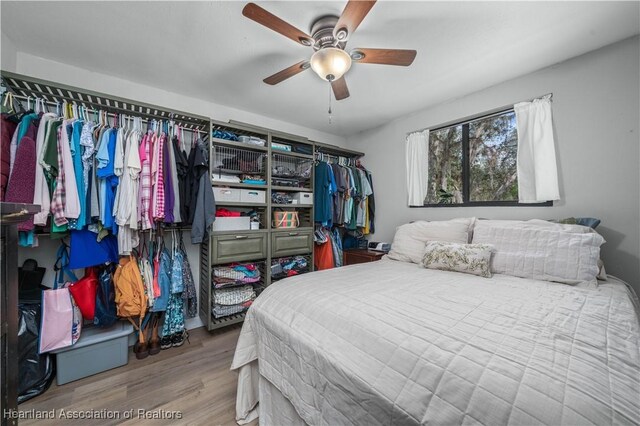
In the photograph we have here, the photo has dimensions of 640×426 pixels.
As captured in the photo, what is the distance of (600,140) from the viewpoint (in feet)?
5.81

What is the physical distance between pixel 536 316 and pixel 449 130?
233 centimetres

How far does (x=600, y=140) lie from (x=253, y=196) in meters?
2.96

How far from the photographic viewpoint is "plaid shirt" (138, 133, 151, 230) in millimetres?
1878

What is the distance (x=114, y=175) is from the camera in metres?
Answer: 1.80

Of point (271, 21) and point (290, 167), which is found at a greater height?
point (271, 21)

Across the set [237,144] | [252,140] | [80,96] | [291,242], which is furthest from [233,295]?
[80,96]

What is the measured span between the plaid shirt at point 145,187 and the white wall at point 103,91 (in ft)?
1.95

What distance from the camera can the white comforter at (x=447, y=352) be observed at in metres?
0.60

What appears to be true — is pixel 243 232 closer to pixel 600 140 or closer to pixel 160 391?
pixel 160 391

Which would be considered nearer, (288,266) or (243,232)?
(243,232)

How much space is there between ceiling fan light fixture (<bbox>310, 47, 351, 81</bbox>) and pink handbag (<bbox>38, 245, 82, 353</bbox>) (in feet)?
7.73

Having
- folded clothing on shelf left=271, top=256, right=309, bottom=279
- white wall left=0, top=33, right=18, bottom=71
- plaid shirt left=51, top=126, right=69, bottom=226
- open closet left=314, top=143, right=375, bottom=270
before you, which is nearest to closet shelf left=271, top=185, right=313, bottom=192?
open closet left=314, top=143, right=375, bottom=270

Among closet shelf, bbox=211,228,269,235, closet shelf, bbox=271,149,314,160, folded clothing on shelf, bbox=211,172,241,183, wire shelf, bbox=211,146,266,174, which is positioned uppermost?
closet shelf, bbox=271,149,314,160

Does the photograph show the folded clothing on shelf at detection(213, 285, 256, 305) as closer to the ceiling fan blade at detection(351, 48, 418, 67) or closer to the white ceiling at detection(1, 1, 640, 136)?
the white ceiling at detection(1, 1, 640, 136)
